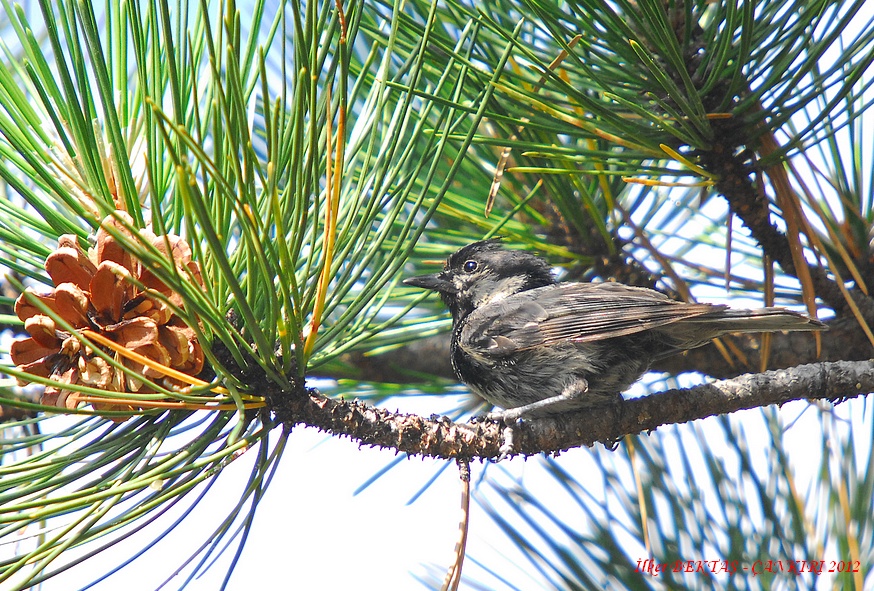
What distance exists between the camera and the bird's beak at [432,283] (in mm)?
2693

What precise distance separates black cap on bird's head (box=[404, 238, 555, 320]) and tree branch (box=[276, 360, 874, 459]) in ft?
3.11

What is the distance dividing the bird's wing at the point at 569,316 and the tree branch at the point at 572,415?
0.38 meters

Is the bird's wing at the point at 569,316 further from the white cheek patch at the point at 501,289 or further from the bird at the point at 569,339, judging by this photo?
the white cheek patch at the point at 501,289

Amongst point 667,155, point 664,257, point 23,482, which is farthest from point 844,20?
point 23,482

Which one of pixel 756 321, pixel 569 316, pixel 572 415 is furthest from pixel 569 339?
pixel 756 321

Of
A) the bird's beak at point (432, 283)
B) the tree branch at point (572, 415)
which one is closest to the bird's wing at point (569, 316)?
the bird's beak at point (432, 283)

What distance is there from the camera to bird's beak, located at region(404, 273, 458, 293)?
269 cm

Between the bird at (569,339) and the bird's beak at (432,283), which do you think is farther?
the bird's beak at (432,283)

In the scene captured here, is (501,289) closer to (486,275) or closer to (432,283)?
(486,275)

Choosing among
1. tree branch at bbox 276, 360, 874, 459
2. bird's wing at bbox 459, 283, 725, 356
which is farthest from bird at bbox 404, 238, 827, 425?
tree branch at bbox 276, 360, 874, 459

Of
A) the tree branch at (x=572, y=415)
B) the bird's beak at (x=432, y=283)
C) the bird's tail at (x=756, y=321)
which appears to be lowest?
the tree branch at (x=572, y=415)

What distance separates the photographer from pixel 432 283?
8.96 feet

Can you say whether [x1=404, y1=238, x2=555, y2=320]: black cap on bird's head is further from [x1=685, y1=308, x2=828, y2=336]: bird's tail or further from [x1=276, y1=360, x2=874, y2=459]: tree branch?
[x1=276, y1=360, x2=874, y2=459]: tree branch

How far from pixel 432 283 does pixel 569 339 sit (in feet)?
1.70
